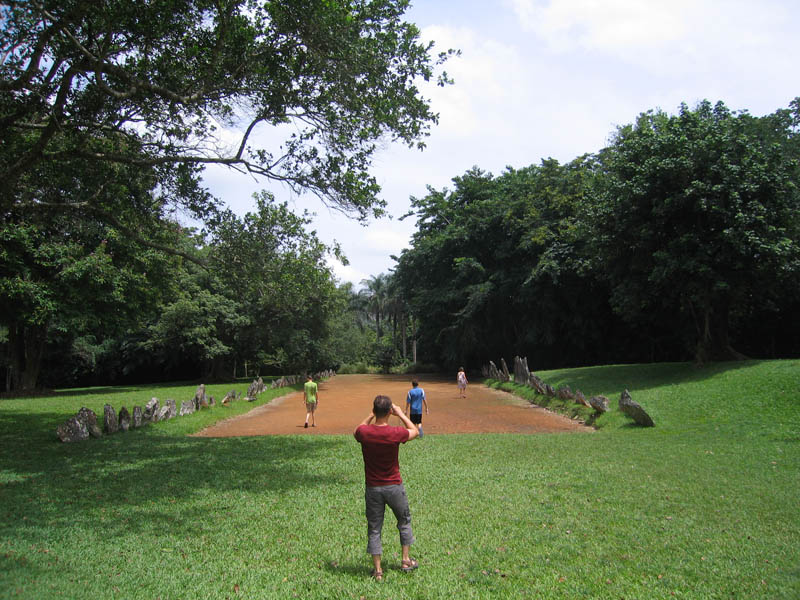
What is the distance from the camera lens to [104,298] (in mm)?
21531

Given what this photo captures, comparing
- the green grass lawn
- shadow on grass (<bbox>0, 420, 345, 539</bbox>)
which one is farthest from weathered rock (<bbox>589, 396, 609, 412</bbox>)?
shadow on grass (<bbox>0, 420, 345, 539</bbox>)

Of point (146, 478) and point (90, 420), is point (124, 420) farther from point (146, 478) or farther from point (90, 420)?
point (146, 478)

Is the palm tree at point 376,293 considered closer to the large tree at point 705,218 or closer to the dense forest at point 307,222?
the dense forest at point 307,222

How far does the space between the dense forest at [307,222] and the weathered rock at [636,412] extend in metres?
6.93

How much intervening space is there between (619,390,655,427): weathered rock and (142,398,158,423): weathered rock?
542 inches

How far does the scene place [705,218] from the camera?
68.6 feet

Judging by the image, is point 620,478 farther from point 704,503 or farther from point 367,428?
point 367,428

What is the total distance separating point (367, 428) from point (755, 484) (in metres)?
6.87

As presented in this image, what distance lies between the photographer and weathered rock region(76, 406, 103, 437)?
1306 cm

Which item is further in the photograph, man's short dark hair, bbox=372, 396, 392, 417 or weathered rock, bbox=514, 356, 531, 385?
weathered rock, bbox=514, 356, 531, 385

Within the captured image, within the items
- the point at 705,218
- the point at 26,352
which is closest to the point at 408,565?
the point at 705,218

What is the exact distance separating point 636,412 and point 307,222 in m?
10.4

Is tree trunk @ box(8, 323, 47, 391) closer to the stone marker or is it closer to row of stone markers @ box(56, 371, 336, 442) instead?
row of stone markers @ box(56, 371, 336, 442)

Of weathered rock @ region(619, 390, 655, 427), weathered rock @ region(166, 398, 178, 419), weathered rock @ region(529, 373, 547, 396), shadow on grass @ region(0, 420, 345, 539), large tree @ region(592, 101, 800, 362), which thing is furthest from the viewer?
weathered rock @ region(529, 373, 547, 396)
